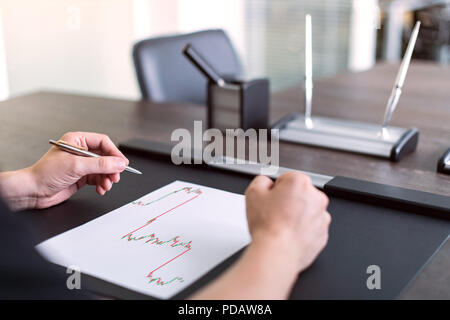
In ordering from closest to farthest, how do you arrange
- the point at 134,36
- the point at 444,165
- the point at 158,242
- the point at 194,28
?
the point at 158,242 → the point at 444,165 → the point at 134,36 → the point at 194,28

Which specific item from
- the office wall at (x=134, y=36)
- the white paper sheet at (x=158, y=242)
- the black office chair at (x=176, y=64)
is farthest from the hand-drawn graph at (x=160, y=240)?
the office wall at (x=134, y=36)

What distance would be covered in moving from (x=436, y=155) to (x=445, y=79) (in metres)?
0.96

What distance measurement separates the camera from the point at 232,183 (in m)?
0.98

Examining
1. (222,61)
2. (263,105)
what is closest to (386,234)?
(263,105)

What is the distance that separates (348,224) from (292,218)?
0.20 m

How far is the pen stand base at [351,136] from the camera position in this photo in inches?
44.9

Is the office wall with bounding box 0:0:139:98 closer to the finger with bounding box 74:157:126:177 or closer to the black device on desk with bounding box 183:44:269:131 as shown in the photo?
the black device on desk with bounding box 183:44:269:131

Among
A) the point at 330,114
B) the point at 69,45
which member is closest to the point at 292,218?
Result: the point at 330,114

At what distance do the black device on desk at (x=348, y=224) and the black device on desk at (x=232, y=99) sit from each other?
0.29m

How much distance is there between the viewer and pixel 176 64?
204 cm

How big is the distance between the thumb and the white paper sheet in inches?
2.7

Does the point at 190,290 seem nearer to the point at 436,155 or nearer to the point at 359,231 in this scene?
the point at 359,231

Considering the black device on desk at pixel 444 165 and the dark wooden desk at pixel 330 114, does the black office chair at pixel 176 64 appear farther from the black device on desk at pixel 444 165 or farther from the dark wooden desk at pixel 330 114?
the black device on desk at pixel 444 165

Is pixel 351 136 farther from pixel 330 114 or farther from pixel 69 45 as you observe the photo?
pixel 69 45
